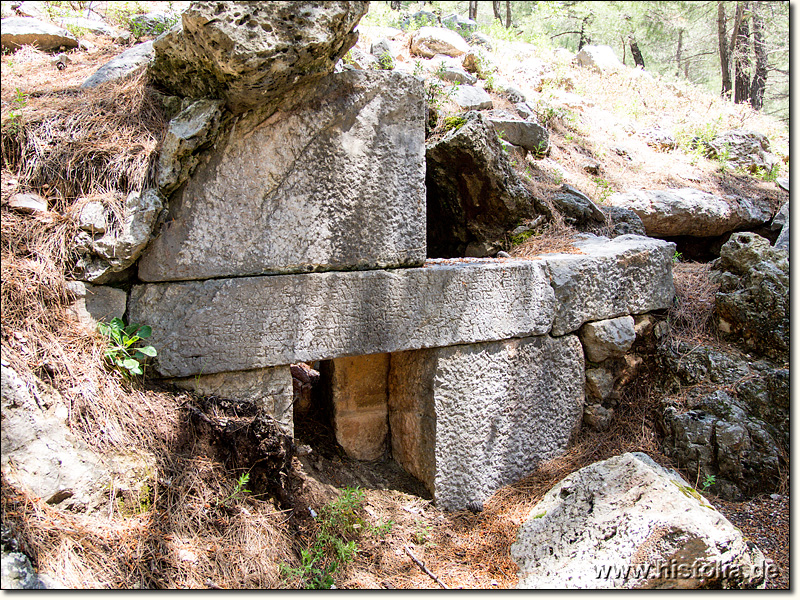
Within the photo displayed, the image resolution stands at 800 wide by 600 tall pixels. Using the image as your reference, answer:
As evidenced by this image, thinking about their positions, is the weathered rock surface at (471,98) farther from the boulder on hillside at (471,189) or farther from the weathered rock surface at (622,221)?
the weathered rock surface at (622,221)

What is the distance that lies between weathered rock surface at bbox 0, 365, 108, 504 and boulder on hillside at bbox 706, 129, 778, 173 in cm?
733

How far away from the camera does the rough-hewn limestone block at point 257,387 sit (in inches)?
103

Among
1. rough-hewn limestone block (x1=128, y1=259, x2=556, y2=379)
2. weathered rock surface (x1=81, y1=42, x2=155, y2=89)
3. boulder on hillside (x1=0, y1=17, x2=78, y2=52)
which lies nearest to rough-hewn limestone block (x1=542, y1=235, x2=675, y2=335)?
rough-hewn limestone block (x1=128, y1=259, x2=556, y2=379)

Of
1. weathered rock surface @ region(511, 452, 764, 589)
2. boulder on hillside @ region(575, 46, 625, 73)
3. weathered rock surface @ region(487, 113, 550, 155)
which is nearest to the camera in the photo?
weathered rock surface @ region(511, 452, 764, 589)

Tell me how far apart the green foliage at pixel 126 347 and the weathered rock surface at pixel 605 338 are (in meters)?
2.51

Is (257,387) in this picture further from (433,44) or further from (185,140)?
(433,44)

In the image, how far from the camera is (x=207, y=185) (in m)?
2.51

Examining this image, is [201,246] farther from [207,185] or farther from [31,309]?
[31,309]

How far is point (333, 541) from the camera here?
271 cm

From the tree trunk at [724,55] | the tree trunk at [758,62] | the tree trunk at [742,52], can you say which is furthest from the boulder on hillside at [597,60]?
the tree trunk at [758,62]

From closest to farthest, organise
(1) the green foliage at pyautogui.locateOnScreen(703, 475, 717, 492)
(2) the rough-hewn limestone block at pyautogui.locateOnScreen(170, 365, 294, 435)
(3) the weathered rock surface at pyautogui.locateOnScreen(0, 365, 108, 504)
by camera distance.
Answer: (3) the weathered rock surface at pyautogui.locateOnScreen(0, 365, 108, 504) → (2) the rough-hewn limestone block at pyautogui.locateOnScreen(170, 365, 294, 435) → (1) the green foliage at pyautogui.locateOnScreen(703, 475, 717, 492)

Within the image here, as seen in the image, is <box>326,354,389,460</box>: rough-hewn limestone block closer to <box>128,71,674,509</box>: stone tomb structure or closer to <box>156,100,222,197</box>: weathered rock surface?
<box>128,71,674,509</box>: stone tomb structure

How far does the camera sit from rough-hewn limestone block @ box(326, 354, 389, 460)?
133 inches

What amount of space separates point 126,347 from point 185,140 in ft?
2.99
